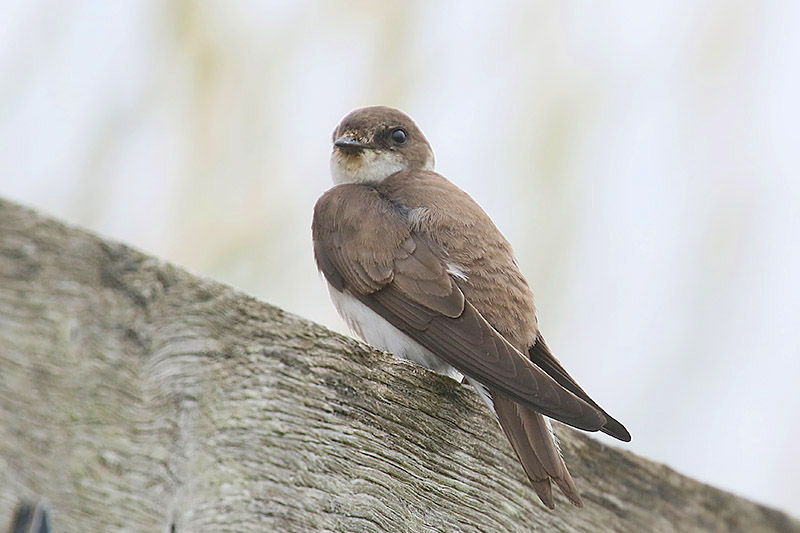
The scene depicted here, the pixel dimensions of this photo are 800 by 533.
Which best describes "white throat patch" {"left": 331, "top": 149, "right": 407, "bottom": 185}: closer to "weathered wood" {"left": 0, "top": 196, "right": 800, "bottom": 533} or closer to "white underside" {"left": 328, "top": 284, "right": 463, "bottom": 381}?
"white underside" {"left": 328, "top": 284, "right": 463, "bottom": 381}

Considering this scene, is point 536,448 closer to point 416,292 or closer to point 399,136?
point 416,292

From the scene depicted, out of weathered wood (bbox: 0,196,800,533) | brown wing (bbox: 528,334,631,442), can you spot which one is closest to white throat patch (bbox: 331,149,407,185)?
brown wing (bbox: 528,334,631,442)

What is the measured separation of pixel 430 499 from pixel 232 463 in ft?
1.20

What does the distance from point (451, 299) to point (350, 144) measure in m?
0.92

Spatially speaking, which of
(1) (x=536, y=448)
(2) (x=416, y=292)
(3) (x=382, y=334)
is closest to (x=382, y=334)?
(3) (x=382, y=334)

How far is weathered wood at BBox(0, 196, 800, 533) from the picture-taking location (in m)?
1.07

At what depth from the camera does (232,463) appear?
49.9 inches

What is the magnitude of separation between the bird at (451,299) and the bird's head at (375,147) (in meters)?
0.11

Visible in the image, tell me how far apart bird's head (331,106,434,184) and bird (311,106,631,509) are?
112 mm

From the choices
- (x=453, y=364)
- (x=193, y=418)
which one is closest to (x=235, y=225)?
(x=453, y=364)

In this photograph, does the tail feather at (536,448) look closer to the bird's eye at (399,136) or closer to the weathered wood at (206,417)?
the weathered wood at (206,417)

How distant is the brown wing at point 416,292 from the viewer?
1569mm

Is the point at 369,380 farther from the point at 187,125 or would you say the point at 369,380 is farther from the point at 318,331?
the point at 187,125

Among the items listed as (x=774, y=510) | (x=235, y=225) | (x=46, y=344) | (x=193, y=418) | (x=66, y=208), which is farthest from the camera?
(x=235, y=225)
